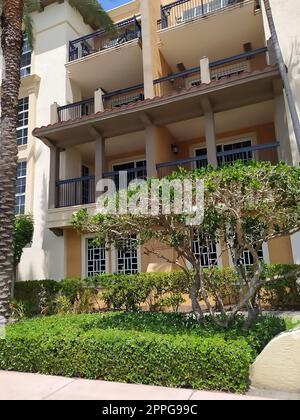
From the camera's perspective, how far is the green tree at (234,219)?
17.6 feet

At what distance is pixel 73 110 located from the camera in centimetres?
1620

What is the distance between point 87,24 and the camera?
18.5 m

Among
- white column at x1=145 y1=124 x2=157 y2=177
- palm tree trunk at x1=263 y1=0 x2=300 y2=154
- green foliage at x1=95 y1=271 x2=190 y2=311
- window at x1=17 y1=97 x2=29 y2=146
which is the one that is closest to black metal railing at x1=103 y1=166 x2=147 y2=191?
white column at x1=145 y1=124 x2=157 y2=177

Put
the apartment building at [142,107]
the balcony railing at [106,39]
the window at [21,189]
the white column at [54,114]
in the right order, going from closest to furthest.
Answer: the apartment building at [142,107], the white column at [54,114], the balcony railing at [106,39], the window at [21,189]

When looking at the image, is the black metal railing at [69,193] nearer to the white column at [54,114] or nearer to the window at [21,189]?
the window at [21,189]

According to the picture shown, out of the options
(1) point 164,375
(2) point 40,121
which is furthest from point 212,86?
(1) point 164,375

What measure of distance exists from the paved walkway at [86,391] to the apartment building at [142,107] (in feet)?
23.0

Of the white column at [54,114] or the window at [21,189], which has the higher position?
the white column at [54,114]

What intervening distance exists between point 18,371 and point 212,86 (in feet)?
34.5

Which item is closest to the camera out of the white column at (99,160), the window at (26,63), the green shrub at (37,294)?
the green shrub at (37,294)

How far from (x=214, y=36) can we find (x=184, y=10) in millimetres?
2773

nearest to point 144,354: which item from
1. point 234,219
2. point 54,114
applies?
point 234,219

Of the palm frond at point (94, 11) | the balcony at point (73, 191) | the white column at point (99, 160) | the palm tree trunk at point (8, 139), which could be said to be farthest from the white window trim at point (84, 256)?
the palm frond at point (94, 11)

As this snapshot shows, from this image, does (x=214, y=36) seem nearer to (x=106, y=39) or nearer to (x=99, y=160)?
(x=106, y=39)
